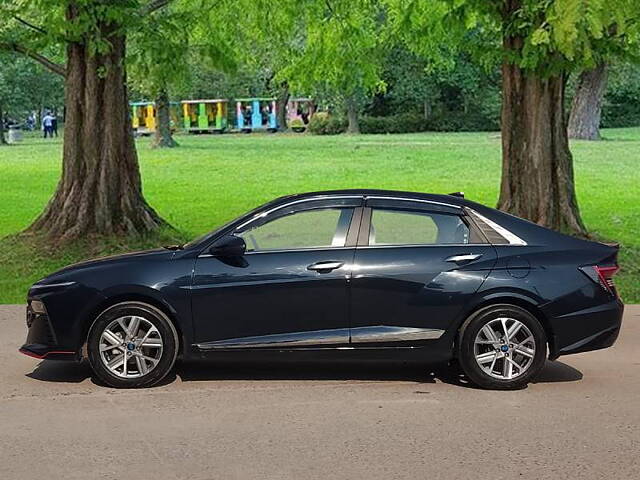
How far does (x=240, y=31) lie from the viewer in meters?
20.7

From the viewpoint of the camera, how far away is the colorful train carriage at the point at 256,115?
76.4m

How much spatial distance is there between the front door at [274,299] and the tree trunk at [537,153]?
25.8 feet

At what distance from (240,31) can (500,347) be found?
1379cm

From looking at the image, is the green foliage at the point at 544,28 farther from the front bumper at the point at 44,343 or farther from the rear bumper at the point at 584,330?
the front bumper at the point at 44,343

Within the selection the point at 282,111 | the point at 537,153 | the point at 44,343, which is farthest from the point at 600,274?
the point at 282,111

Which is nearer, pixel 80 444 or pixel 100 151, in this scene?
pixel 80 444

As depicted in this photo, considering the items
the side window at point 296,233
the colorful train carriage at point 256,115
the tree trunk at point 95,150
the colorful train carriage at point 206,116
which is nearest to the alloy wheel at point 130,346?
the side window at point 296,233

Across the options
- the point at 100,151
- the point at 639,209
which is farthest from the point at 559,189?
the point at 639,209

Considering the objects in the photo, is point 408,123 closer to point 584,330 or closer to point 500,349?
point 584,330

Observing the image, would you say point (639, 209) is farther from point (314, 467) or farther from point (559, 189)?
point (314, 467)

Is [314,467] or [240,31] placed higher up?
[240,31]

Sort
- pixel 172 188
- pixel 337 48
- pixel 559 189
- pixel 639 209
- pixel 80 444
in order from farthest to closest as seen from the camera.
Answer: pixel 172 188 → pixel 639 209 → pixel 337 48 → pixel 559 189 → pixel 80 444

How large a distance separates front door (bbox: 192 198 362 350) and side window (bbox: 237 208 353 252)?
0.09 m

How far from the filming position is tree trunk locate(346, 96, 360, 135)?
67250 millimetres
